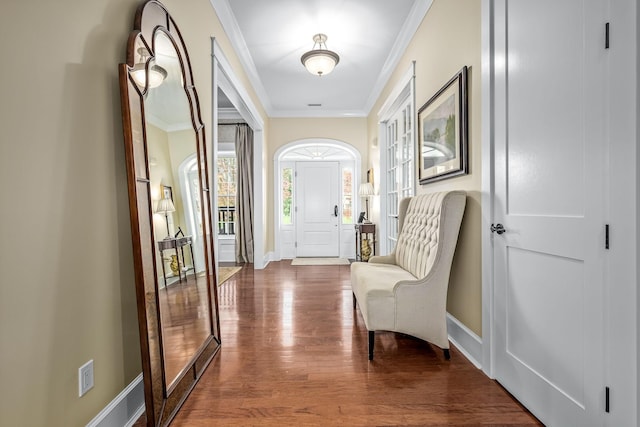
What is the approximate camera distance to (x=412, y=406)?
5.44 feet

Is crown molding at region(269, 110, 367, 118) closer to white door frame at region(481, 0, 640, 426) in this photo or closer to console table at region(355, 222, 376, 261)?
console table at region(355, 222, 376, 261)

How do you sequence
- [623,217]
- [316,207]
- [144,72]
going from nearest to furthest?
[623,217] → [144,72] → [316,207]

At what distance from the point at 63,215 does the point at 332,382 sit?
5.09ft

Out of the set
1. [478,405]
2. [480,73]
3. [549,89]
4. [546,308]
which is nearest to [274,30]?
[480,73]

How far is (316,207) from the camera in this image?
6906mm

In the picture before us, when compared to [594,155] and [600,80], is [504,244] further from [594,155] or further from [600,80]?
[600,80]

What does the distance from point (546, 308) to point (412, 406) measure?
797mm

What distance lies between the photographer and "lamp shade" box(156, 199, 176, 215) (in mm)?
1709

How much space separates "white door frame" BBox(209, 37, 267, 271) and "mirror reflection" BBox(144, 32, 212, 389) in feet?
2.09

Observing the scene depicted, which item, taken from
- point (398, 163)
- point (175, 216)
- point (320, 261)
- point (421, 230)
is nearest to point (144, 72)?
point (175, 216)

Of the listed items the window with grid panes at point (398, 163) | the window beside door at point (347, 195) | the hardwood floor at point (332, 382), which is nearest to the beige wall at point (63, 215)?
the hardwood floor at point (332, 382)

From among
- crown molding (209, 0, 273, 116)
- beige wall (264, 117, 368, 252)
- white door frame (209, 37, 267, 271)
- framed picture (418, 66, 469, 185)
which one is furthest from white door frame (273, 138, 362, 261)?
framed picture (418, 66, 469, 185)

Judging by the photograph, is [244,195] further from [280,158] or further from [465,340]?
[465,340]

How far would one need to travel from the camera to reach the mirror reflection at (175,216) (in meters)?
1.67
